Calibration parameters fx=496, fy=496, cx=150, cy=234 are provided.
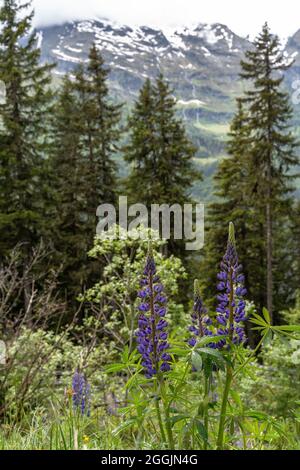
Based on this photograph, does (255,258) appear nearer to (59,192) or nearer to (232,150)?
(232,150)

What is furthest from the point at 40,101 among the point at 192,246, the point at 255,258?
the point at 255,258

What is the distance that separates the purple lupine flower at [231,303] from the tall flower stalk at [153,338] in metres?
0.28

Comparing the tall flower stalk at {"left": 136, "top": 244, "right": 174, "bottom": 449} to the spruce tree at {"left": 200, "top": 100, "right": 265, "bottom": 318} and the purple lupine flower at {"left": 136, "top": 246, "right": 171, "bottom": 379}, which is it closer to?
the purple lupine flower at {"left": 136, "top": 246, "right": 171, "bottom": 379}

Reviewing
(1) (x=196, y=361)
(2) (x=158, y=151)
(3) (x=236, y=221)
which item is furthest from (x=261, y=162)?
(1) (x=196, y=361)

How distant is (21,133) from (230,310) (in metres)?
20.7

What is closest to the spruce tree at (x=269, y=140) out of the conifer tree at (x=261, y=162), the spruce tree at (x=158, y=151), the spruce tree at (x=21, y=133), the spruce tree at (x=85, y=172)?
the conifer tree at (x=261, y=162)

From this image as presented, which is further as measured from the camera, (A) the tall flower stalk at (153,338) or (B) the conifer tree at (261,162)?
(B) the conifer tree at (261,162)

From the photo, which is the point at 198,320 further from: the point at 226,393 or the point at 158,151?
the point at 158,151

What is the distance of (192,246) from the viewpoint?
24453mm

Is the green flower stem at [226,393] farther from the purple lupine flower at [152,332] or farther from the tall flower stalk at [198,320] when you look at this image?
the purple lupine flower at [152,332]

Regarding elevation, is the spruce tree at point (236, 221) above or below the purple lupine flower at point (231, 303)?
below

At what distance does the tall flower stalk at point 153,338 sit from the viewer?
2439 millimetres

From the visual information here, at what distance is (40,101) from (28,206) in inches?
186

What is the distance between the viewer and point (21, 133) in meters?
21.6
